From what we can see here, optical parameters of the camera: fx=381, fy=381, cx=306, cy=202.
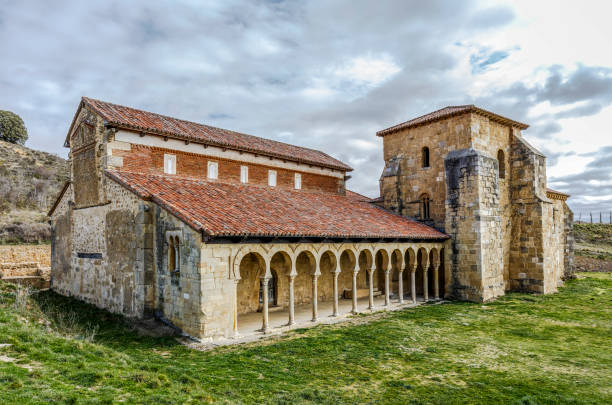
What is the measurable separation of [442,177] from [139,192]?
1566 centimetres

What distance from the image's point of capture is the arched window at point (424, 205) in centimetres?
2225

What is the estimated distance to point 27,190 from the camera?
132 ft

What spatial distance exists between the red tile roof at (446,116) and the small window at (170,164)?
13.4 m

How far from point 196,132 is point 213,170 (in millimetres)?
2001

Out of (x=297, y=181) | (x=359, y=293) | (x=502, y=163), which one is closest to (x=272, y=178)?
(x=297, y=181)

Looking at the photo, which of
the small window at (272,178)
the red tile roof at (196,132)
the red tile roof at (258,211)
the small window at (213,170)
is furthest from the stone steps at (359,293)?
the small window at (213,170)

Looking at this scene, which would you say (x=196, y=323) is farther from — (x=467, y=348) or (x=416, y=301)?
(x=416, y=301)

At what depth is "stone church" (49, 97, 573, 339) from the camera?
12.5m

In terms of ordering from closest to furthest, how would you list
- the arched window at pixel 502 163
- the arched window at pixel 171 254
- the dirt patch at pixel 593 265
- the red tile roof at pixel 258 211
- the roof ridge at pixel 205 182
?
the red tile roof at pixel 258 211 < the arched window at pixel 171 254 < the roof ridge at pixel 205 182 < the arched window at pixel 502 163 < the dirt patch at pixel 593 265

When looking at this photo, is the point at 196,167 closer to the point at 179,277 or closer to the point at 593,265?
the point at 179,277

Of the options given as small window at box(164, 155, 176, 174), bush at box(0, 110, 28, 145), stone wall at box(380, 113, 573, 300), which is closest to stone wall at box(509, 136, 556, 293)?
stone wall at box(380, 113, 573, 300)

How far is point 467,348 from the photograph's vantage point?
11.2m

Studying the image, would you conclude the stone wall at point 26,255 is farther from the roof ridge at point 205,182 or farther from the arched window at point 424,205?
the arched window at point 424,205

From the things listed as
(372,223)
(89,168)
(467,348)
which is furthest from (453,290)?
(89,168)
